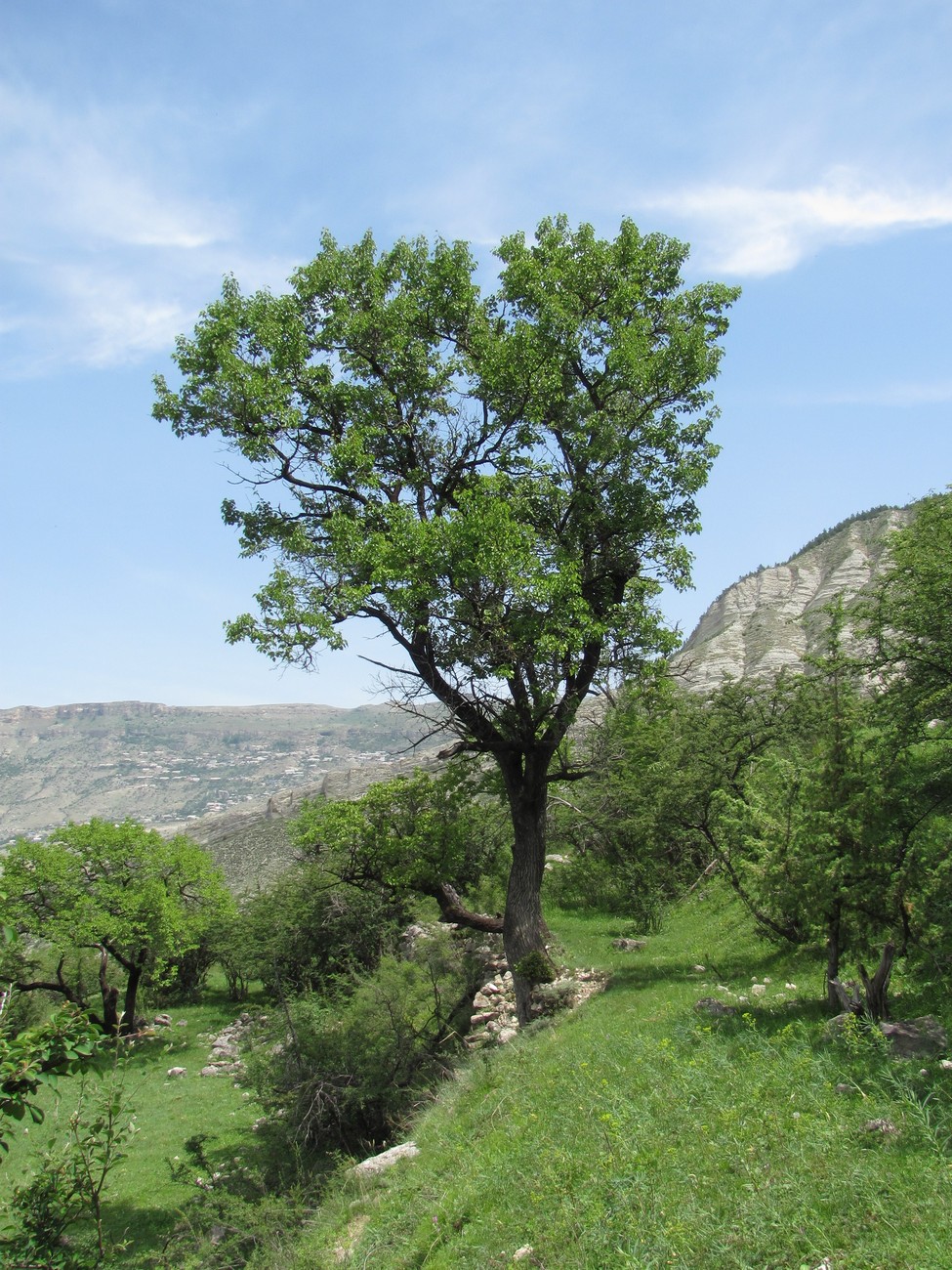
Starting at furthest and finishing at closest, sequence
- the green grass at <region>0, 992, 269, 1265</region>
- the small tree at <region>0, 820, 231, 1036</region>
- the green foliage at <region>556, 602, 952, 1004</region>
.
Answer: the small tree at <region>0, 820, 231, 1036</region> < the green grass at <region>0, 992, 269, 1265</region> < the green foliage at <region>556, 602, 952, 1004</region>

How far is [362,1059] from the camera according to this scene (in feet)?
48.0

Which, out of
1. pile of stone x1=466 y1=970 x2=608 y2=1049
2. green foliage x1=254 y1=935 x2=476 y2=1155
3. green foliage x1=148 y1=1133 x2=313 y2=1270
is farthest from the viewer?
green foliage x1=254 y1=935 x2=476 y2=1155

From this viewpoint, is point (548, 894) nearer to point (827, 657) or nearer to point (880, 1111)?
point (827, 657)

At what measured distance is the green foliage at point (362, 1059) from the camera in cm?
1393

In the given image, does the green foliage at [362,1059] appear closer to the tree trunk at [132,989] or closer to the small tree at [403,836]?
the small tree at [403,836]

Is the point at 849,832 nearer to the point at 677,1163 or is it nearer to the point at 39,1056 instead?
the point at 677,1163

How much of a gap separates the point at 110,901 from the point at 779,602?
78.8 meters

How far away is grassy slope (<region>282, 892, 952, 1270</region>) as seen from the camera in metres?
4.48

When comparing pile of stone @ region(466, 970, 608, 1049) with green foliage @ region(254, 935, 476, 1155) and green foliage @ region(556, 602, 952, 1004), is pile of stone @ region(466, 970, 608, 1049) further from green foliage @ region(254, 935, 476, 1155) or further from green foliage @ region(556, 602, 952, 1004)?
green foliage @ region(556, 602, 952, 1004)

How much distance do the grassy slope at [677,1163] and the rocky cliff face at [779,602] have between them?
55368 millimetres

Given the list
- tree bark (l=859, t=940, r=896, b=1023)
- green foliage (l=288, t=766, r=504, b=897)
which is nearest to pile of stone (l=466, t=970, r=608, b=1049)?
green foliage (l=288, t=766, r=504, b=897)

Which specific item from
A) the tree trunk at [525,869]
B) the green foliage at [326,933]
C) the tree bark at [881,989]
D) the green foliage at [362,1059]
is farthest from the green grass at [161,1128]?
the tree bark at [881,989]

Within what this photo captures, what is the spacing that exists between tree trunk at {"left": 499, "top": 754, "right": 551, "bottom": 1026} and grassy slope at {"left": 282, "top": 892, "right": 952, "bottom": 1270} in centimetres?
280

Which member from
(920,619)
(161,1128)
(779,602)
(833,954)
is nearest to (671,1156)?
(833,954)
